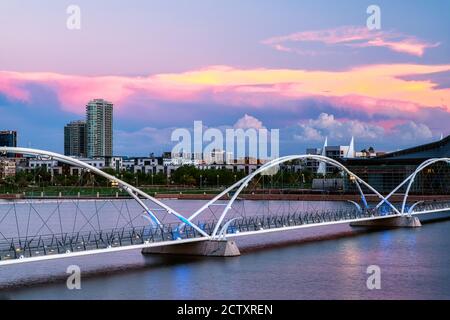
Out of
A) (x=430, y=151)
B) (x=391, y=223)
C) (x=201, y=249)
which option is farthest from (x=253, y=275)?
(x=430, y=151)

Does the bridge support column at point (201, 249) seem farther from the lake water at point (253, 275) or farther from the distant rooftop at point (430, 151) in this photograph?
the distant rooftop at point (430, 151)

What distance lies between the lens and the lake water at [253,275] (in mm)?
35219

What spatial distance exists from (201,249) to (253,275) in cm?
534

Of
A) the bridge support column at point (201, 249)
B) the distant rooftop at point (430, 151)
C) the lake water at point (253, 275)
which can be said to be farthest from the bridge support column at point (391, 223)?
the distant rooftop at point (430, 151)

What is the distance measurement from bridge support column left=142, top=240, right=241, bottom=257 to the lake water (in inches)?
22.2

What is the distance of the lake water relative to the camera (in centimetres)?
3522

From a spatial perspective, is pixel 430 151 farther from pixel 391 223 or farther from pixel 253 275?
pixel 253 275

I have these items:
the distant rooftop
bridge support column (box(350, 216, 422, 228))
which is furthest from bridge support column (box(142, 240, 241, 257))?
the distant rooftop

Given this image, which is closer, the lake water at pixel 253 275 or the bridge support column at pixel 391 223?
the lake water at pixel 253 275

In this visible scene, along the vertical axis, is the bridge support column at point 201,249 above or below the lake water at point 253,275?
above

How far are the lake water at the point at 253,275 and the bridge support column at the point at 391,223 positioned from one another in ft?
50.4
